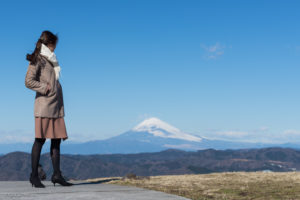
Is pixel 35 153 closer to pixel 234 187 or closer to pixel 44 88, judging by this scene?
pixel 44 88

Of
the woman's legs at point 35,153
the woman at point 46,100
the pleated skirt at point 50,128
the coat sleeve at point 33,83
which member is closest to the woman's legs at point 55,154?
the woman at point 46,100

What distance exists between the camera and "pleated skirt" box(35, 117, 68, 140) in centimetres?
699

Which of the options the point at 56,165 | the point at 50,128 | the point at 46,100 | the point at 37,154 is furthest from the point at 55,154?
the point at 46,100

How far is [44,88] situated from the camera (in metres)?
6.98

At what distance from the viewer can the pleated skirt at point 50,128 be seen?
22.9 feet

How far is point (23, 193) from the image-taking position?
239 inches

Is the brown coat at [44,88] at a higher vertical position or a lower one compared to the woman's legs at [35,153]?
A: higher

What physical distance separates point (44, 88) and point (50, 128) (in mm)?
794

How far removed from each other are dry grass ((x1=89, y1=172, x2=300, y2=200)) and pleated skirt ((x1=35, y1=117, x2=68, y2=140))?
2.06m

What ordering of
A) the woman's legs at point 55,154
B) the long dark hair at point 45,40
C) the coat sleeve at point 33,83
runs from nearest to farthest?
1. the coat sleeve at point 33,83
2. the long dark hair at point 45,40
3. the woman's legs at point 55,154

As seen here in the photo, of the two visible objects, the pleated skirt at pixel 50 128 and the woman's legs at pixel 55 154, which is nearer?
the pleated skirt at pixel 50 128

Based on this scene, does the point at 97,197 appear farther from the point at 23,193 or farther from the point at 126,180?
the point at 126,180

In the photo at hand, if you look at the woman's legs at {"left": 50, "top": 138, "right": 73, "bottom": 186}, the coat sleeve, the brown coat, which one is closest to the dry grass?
the woman's legs at {"left": 50, "top": 138, "right": 73, "bottom": 186}

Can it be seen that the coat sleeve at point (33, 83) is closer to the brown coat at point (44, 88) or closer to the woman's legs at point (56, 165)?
the brown coat at point (44, 88)
